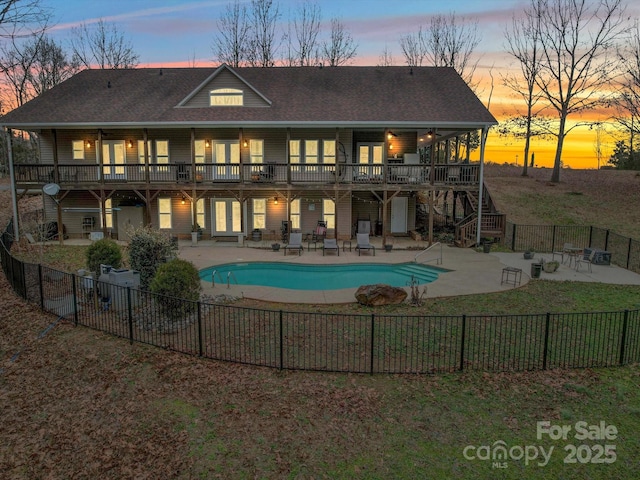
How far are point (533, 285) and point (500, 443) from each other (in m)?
9.76

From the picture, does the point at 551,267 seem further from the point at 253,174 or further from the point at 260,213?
the point at 260,213

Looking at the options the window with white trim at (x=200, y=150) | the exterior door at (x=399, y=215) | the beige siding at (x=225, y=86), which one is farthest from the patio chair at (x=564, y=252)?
the window with white trim at (x=200, y=150)

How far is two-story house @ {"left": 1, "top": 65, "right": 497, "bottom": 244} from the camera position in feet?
74.3

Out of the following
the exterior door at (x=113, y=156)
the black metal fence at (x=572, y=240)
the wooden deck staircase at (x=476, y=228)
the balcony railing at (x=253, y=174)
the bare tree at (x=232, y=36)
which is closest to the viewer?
the black metal fence at (x=572, y=240)

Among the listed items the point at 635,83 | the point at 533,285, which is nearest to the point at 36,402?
the point at 533,285

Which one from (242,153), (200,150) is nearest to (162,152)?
(200,150)

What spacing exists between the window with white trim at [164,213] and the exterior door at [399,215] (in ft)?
41.4

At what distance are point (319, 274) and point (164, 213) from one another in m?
11.6

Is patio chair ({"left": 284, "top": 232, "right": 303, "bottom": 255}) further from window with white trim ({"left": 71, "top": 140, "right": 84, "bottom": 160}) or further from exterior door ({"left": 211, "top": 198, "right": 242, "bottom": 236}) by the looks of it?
window with white trim ({"left": 71, "top": 140, "right": 84, "bottom": 160})

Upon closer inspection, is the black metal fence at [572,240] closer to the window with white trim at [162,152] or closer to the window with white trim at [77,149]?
the window with white trim at [162,152]

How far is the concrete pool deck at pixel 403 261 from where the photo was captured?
550 inches

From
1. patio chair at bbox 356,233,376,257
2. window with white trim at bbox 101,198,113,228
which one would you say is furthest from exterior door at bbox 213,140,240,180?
patio chair at bbox 356,233,376,257

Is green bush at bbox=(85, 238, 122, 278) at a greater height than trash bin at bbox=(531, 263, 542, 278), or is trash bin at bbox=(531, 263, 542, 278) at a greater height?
green bush at bbox=(85, 238, 122, 278)

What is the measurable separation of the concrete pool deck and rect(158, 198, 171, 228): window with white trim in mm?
2145
